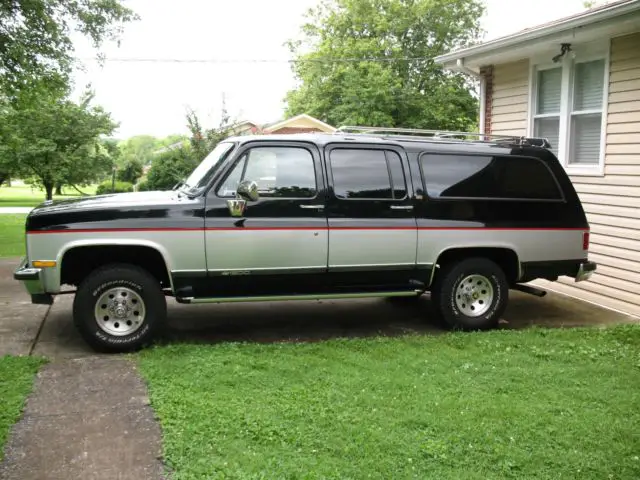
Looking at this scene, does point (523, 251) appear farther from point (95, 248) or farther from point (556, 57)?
point (95, 248)

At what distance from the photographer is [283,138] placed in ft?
20.8

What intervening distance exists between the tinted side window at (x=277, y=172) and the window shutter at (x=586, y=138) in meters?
4.66

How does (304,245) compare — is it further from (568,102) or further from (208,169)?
(568,102)

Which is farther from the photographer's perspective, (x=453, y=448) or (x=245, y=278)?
(x=245, y=278)

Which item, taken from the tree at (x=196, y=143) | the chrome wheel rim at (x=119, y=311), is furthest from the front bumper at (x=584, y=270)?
the tree at (x=196, y=143)

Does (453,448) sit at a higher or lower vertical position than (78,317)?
lower

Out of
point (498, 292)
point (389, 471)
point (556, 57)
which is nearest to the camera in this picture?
point (389, 471)

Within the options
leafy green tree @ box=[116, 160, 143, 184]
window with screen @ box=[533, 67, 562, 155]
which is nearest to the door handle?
window with screen @ box=[533, 67, 562, 155]

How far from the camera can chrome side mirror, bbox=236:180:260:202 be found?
230 inches

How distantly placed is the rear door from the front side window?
3.63m

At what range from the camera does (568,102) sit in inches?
355

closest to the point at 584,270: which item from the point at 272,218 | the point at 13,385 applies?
the point at 272,218

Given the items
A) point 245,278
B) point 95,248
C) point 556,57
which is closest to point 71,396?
point 95,248

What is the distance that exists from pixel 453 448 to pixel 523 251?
355 cm
